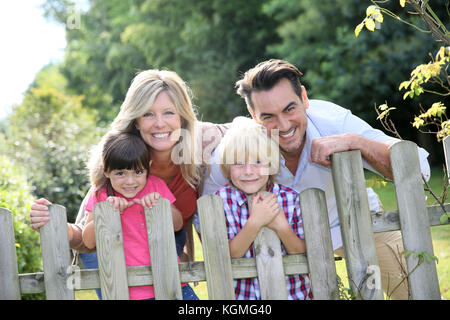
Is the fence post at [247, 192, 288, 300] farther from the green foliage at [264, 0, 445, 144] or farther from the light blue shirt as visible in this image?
the green foliage at [264, 0, 445, 144]

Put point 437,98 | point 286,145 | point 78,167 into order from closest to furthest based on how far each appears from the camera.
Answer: point 286,145 → point 78,167 → point 437,98

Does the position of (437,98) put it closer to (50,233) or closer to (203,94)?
(203,94)

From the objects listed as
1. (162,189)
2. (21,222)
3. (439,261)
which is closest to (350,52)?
(439,261)

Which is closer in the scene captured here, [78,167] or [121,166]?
[121,166]

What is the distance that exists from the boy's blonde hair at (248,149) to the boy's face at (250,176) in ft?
0.11

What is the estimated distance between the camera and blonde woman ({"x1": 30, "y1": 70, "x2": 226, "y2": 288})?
134 inches

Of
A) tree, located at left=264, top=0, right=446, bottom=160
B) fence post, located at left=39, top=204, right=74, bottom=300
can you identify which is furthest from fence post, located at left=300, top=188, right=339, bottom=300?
tree, located at left=264, top=0, right=446, bottom=160

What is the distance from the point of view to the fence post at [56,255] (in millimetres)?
2668

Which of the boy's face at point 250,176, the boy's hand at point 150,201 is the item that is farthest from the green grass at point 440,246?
the boy's hand at point 150,201

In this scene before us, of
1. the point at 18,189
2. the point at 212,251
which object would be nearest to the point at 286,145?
the point at 212,251

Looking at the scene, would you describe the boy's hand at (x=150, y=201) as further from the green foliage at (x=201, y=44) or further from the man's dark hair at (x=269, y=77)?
the green foliage at (x=201, y=44)

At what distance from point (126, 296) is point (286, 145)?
1.45 m

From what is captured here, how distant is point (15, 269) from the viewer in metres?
2.73

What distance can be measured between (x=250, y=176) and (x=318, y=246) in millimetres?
555
